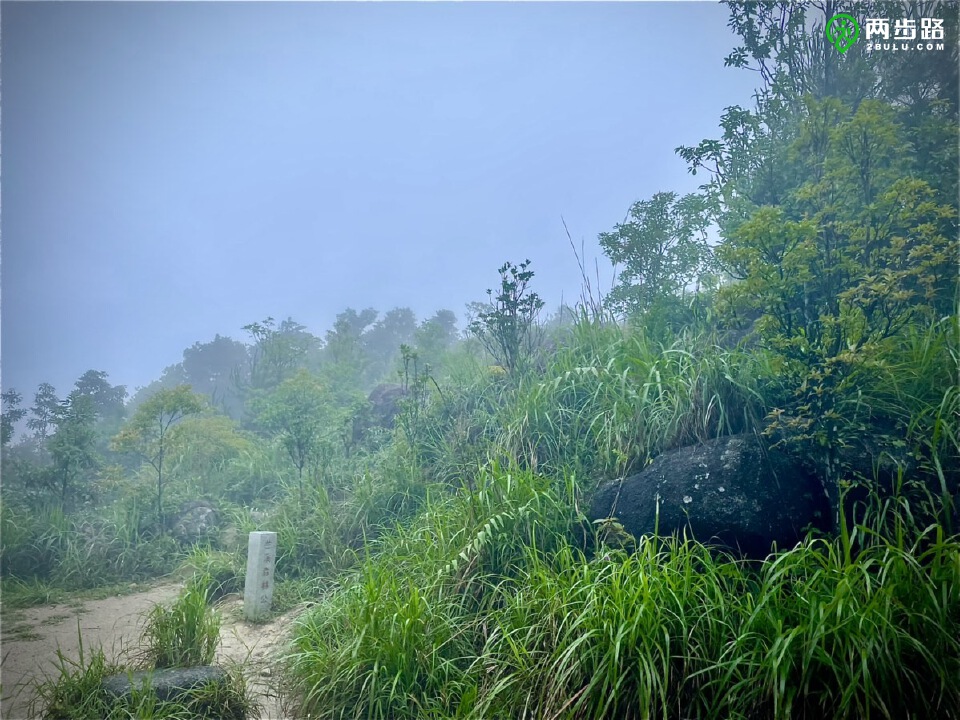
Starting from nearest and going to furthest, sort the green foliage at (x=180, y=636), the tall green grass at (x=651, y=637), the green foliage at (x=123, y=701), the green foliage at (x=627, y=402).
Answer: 1. the tall green grass at (x=651, y=637)
2. the green foliage at (x=123, y=701)
3. the green foliage at (x=180, y=636)
4. the green foliage at (x=627, y=402)

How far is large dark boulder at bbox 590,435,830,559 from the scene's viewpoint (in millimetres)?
Answer: 3041

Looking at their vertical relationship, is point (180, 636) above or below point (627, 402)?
below

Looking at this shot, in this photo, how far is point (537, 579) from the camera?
3.16m

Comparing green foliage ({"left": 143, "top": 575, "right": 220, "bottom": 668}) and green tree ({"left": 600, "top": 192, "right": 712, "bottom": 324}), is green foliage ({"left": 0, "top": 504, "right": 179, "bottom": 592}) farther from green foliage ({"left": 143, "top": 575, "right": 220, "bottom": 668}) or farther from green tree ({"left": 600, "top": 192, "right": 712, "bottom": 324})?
green tree ({"left": 600, "top": 192, "right": 712, "bottom": 324})

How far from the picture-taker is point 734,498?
122 inches

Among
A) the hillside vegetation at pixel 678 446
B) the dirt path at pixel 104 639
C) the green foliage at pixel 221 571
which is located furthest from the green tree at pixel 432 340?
the dirt path at pixel 104 639

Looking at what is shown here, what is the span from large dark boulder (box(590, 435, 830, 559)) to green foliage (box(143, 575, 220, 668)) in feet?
8.66

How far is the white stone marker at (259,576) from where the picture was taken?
16.2 ft

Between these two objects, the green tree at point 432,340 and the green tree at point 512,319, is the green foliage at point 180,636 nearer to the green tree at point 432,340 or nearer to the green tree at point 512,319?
the green tree at point 512,319

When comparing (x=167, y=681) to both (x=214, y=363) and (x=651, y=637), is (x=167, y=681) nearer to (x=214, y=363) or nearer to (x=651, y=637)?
(x=651, y=637)

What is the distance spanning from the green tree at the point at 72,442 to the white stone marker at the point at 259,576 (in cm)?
459

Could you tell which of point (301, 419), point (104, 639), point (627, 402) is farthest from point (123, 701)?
point (301, 419)

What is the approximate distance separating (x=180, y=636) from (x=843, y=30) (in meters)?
6.41

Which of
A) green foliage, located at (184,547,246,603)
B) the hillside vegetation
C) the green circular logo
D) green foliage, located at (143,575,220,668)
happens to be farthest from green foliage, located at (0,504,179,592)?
the green circular logo
